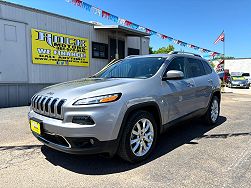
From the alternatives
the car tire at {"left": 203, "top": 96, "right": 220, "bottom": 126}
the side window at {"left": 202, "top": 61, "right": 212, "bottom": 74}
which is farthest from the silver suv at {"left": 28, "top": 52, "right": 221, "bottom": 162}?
the side window at {"left": 202, "top": 61, "right": 212, "bottom": 74}

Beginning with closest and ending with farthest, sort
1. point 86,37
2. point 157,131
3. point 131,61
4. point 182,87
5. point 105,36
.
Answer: point 157,131 → point 182,87 → point 131,61 → point 86,37 → point 105,36

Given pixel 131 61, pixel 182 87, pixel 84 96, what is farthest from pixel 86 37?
pixel 84 96

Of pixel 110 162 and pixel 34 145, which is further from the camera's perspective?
pixel 34 145

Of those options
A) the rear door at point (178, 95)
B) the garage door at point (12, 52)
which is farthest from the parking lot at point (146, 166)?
the garage door at point (12, 52)

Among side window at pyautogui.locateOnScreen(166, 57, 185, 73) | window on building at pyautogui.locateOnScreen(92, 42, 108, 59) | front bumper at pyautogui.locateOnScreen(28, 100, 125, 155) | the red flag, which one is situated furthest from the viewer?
the red flag

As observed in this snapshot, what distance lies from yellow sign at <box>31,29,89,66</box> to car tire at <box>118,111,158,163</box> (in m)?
8.72

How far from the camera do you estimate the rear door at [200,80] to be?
502 cm

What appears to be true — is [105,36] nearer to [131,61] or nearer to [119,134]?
[131,61]

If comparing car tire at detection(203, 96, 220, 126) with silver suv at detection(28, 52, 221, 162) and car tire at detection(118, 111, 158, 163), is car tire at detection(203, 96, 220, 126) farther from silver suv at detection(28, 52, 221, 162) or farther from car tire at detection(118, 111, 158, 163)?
car tire at detection(118, 111, 158, 163)

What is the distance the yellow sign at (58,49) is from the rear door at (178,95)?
8193 millimetres

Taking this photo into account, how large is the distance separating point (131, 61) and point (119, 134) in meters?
2.06

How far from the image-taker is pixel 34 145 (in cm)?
449

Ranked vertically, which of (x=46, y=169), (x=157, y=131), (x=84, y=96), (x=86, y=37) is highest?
(x=86, y=37)

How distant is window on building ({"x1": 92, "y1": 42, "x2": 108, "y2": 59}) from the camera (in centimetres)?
1400
